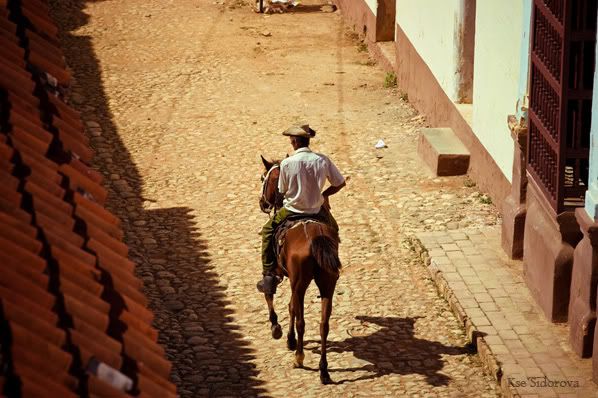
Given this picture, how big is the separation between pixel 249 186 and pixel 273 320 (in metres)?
4.13

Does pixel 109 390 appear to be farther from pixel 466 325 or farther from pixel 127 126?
pixel 127 126

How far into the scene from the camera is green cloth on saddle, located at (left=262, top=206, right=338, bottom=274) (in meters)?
10.8

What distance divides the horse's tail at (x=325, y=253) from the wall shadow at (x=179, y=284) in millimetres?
1187

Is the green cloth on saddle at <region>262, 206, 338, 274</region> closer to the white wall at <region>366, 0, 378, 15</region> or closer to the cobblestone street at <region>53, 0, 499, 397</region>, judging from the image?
the cobblestone street at <region>53, 0, 499, 397</region>

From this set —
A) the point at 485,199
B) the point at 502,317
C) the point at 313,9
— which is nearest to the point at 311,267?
the point at 502,317

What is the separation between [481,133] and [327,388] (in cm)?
498

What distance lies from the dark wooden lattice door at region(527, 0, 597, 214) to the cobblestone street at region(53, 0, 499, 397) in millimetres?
1624

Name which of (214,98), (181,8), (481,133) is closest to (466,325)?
(481,133)

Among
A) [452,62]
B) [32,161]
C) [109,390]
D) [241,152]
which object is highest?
[32,161]

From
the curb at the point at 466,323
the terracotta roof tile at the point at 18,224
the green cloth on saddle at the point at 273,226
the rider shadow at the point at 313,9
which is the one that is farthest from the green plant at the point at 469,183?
the terracotta roof tile at the point at 18,224

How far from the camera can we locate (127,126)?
57.8ft

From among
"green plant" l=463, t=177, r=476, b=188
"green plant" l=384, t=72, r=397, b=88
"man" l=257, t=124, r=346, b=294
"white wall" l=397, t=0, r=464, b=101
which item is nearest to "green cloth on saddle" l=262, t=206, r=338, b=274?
"man" l=257, t=124, r=346, b=294

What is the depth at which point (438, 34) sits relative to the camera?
54.7 ft

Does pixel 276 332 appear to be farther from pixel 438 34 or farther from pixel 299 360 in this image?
pixel 438 34
